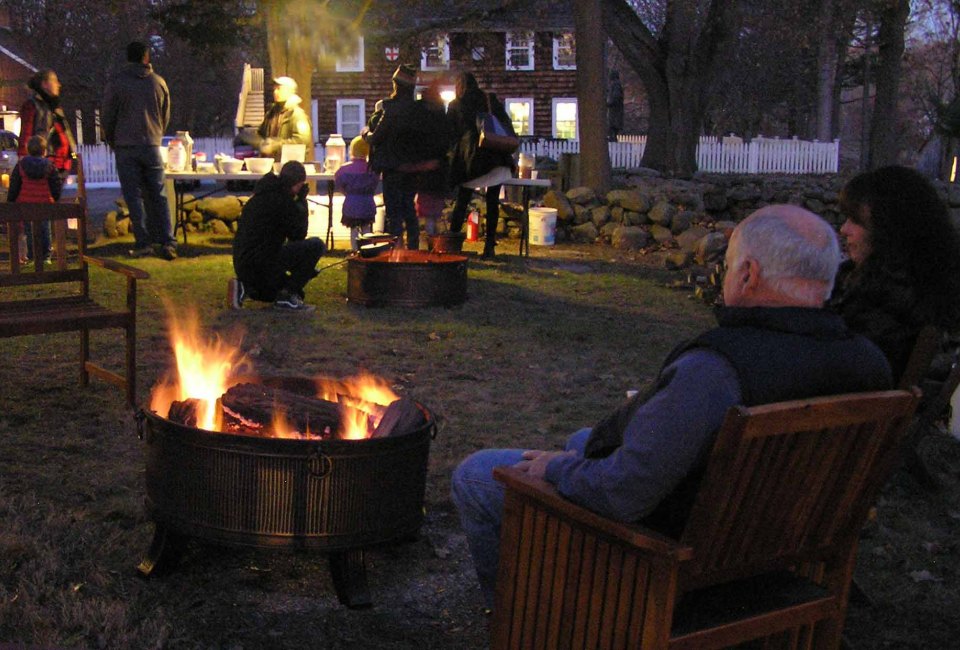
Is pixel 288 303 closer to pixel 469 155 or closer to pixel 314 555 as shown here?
pixel 469 155

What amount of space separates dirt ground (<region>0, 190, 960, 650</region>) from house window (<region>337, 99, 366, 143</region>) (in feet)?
93.0

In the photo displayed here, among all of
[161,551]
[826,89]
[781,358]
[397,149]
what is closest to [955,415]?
[781,358]

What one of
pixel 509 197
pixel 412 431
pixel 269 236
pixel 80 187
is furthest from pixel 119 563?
pixel 509 197

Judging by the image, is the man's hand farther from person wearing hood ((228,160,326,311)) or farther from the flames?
person wearing hood ((228,160,326,311))

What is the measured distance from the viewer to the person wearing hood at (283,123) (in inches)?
520

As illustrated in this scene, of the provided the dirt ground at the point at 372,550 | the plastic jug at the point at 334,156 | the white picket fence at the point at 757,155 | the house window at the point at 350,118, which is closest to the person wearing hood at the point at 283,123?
the plastic jug at the point at 334,156

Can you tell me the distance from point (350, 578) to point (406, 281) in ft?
17.5

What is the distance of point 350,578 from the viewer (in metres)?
3.75

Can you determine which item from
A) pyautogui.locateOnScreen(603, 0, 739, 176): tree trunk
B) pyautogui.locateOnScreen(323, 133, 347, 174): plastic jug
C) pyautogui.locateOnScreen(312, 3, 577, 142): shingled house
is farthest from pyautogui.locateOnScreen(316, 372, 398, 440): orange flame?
pyautogui.locateOnScreen(312, 3, 577, 142): shingled house

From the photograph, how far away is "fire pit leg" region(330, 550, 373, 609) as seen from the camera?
3.71m

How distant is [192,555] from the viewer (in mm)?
4027

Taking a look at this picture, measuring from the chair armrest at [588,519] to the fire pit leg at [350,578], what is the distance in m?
1.03

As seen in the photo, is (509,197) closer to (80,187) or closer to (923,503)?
(80,187)

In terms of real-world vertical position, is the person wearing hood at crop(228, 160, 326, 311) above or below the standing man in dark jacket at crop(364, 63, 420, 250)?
below
